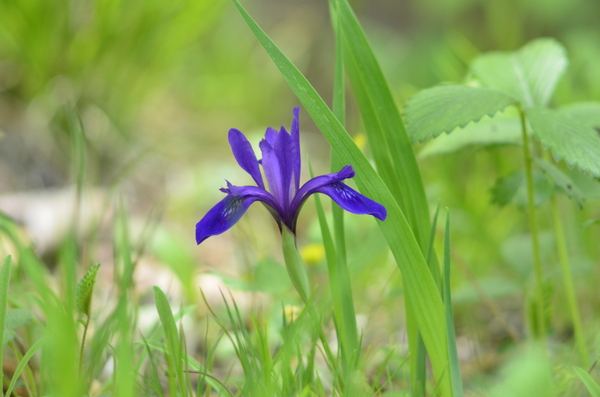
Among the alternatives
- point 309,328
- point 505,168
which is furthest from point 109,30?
point 309,328

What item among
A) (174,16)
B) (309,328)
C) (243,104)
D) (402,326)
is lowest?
(402,326)

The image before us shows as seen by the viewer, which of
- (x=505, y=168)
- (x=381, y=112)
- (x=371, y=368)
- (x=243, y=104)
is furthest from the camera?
(x=243, y=104)

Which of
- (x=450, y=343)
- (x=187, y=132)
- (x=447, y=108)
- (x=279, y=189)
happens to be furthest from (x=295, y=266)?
(x=187, y=132)

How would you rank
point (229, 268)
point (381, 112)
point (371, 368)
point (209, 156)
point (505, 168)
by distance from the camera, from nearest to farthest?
point (381, 112)
point (371, 368)
point (505, 168)
point (229, 268)
point (209, 156)

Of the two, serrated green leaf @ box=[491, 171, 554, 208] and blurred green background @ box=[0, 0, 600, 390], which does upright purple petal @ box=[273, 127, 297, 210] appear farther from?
serrated green leaf @ box=[491, 171, 554, 208]

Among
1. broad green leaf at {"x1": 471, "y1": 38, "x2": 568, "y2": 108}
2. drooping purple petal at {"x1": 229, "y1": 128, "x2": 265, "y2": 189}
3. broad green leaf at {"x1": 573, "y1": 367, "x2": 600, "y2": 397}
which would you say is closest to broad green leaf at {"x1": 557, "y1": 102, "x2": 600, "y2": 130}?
broad green leaf at {"x1": 471, "y1": 38, "x2": 568, "y2": 108}

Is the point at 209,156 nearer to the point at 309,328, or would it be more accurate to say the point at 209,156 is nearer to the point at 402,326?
the point at 402,326

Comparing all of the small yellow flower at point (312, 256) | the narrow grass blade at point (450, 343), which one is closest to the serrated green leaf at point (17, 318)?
the narrow grass blade at point (450, 343)
